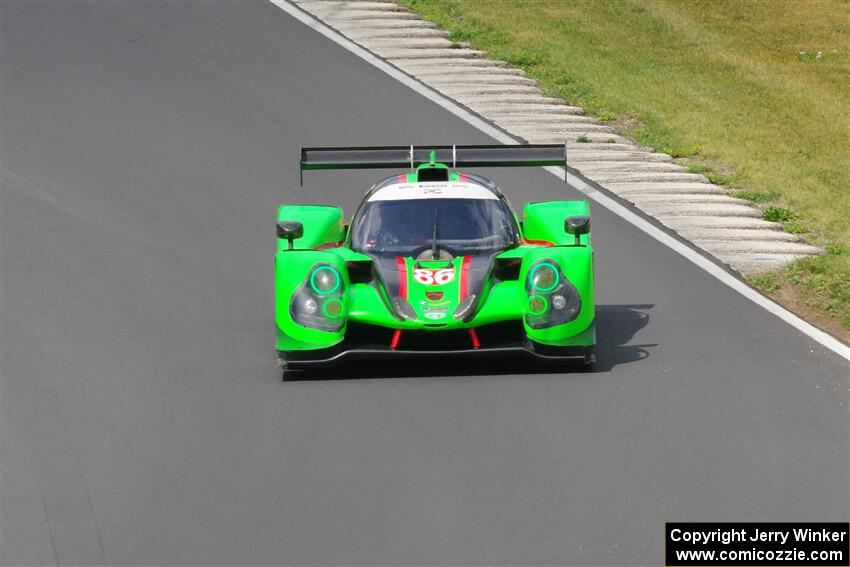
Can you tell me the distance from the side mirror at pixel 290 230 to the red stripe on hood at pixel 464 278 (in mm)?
1408

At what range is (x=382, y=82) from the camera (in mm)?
21062

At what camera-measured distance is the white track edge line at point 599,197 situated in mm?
13039

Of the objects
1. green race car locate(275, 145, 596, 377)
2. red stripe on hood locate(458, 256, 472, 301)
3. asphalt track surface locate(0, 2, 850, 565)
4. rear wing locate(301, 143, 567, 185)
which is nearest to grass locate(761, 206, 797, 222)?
asphalt track surface locate(0, 2, 850, 565)

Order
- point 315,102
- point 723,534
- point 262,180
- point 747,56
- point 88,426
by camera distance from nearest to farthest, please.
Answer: point 723,534 < point 88,426 < point 262,180 < point 315,102 < point 747,56

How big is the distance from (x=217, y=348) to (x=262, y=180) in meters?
5.51

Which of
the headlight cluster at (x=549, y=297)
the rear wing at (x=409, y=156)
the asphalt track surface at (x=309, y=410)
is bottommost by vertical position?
the asphalt track surface at (x=309, y=410)

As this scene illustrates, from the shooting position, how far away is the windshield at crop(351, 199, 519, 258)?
1239cm

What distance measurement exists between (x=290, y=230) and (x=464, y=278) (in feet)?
5.31

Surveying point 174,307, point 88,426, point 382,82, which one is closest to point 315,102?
point 382,82

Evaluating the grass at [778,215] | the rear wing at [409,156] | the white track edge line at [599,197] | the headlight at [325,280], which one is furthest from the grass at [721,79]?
the headlight at [325,280]

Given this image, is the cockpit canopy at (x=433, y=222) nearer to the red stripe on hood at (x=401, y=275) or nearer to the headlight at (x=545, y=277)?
the red stripe on hood at (x=401, y=275)

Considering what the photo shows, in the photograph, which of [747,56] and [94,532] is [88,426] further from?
[747,56]

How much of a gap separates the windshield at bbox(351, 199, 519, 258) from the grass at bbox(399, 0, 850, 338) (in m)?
2.97

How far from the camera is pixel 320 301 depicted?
1151cm
